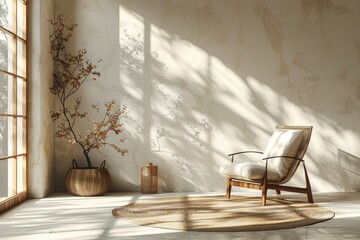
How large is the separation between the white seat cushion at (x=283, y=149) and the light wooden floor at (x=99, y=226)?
0.59 meters

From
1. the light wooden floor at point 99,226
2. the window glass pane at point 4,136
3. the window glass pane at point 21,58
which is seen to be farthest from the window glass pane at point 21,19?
the light wooden floor at point 99,226

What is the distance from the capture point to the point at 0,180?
561 centimetres

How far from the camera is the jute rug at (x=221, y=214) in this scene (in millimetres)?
4371

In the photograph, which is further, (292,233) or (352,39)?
(352,39)

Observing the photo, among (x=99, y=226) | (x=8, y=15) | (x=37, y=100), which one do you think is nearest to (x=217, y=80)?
(x=37, y=100)

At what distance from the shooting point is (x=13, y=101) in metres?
5.67

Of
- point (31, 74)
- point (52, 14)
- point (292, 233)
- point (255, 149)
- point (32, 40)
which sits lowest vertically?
point (292, 233)

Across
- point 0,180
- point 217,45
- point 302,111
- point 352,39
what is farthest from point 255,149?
point 0,180

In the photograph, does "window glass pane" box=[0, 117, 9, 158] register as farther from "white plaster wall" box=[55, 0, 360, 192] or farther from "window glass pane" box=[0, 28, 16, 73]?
"white plaster wall" box=[55, 0, 360, 192]

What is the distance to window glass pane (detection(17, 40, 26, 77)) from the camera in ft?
19.1

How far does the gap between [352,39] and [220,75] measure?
6.15 ft

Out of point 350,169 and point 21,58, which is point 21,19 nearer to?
point 21,58

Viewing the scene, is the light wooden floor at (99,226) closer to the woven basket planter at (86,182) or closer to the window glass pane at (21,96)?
the woven basket planter at (86,182)

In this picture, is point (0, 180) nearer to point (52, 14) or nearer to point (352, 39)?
point (52, 14)
